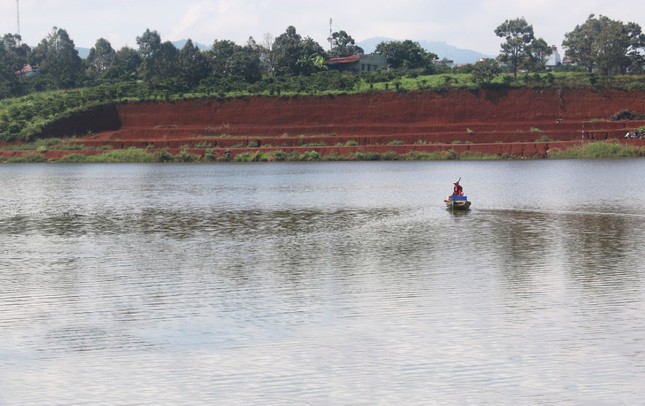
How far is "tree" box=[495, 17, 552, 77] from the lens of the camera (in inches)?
5059

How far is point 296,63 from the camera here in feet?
406

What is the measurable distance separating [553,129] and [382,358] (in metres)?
84.9

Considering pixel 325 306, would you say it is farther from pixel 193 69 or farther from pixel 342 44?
pixel 342 44

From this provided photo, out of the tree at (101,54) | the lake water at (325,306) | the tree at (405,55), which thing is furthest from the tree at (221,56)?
the lake water at (325,306)

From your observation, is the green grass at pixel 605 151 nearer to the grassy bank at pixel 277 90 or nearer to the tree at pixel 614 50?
the grassy bank at pixel 277 90

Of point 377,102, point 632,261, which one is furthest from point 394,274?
point 377,102

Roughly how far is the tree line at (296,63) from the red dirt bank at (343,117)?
4.78m

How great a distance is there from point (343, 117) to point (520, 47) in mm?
38527

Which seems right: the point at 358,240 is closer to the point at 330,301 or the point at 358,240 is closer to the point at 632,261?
the point at 632,261

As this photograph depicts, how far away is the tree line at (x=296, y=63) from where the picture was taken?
117 m

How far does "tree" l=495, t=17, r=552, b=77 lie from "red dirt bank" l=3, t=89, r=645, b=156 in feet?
65.8

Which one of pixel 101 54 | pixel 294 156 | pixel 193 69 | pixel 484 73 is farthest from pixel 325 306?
pixel 101 54

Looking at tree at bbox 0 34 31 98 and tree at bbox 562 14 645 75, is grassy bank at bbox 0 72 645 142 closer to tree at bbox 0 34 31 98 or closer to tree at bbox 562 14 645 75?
tree at bbox 562 14 645 75

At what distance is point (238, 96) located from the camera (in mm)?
110312
